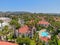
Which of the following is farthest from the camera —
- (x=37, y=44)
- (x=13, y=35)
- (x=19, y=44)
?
(x=13, y=35)

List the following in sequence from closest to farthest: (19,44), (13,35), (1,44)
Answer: (1,44)
(19,44)
(13,35)

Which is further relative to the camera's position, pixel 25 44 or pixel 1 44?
pixel 25 44

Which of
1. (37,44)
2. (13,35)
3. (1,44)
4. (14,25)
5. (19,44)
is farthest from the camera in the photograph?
(14,25)

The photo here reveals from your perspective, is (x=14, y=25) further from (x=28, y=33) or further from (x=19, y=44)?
(x=19, y=44)

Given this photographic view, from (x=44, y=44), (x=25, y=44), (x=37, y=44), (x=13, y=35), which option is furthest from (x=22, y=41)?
(x=13, y=35)

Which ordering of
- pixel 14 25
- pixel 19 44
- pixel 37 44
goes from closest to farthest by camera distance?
pixel 19 44 < pixel 37 44 < pixel 14 25

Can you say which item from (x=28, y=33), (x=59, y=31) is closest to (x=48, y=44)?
(x=28, y=33)

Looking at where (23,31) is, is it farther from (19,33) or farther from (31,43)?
(31,43)

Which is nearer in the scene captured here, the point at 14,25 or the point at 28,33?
the point at 28,33
